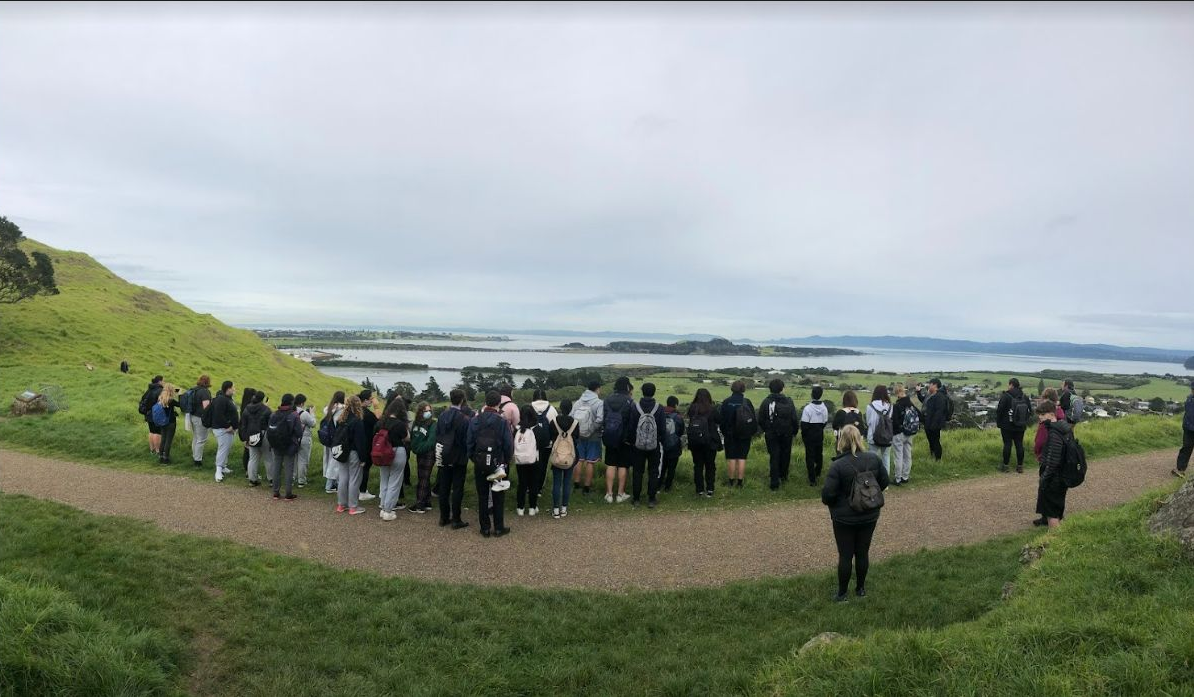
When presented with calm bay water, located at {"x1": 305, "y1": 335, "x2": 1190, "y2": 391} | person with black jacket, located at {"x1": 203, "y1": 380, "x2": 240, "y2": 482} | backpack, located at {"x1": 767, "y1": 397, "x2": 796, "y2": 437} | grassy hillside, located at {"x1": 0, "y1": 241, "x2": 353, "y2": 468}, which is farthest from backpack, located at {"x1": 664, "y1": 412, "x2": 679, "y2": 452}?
calm bay water, located at {"x1": 305, "y1": 335, "x2": 1190, "y2": 391}

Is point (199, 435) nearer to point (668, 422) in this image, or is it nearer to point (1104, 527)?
point (668, 422)

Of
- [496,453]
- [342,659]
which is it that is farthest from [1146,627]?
[496,453]

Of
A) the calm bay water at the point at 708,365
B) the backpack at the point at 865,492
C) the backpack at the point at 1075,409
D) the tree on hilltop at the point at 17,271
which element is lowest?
the calm bay water at the point at 708,365

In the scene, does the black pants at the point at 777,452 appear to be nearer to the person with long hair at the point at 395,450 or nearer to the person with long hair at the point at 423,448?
the person with long hair at the point at 423,448

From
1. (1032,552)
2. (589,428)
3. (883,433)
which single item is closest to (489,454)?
(589,428)

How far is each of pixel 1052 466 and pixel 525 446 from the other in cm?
809

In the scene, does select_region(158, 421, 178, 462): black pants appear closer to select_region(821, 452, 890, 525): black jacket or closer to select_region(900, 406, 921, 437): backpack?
select_region(821, 452, 890, 525): black jacket

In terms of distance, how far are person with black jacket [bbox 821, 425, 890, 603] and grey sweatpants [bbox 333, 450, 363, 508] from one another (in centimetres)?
774

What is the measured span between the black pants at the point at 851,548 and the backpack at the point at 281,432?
373 inches

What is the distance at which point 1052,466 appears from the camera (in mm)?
7883

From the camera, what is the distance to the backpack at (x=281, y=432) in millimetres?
10000

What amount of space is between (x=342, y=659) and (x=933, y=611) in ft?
19.8

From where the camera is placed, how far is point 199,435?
12141 millimetres

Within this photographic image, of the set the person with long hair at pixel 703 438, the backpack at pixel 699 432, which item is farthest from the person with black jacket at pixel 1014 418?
the backpack at pixel 699 432
